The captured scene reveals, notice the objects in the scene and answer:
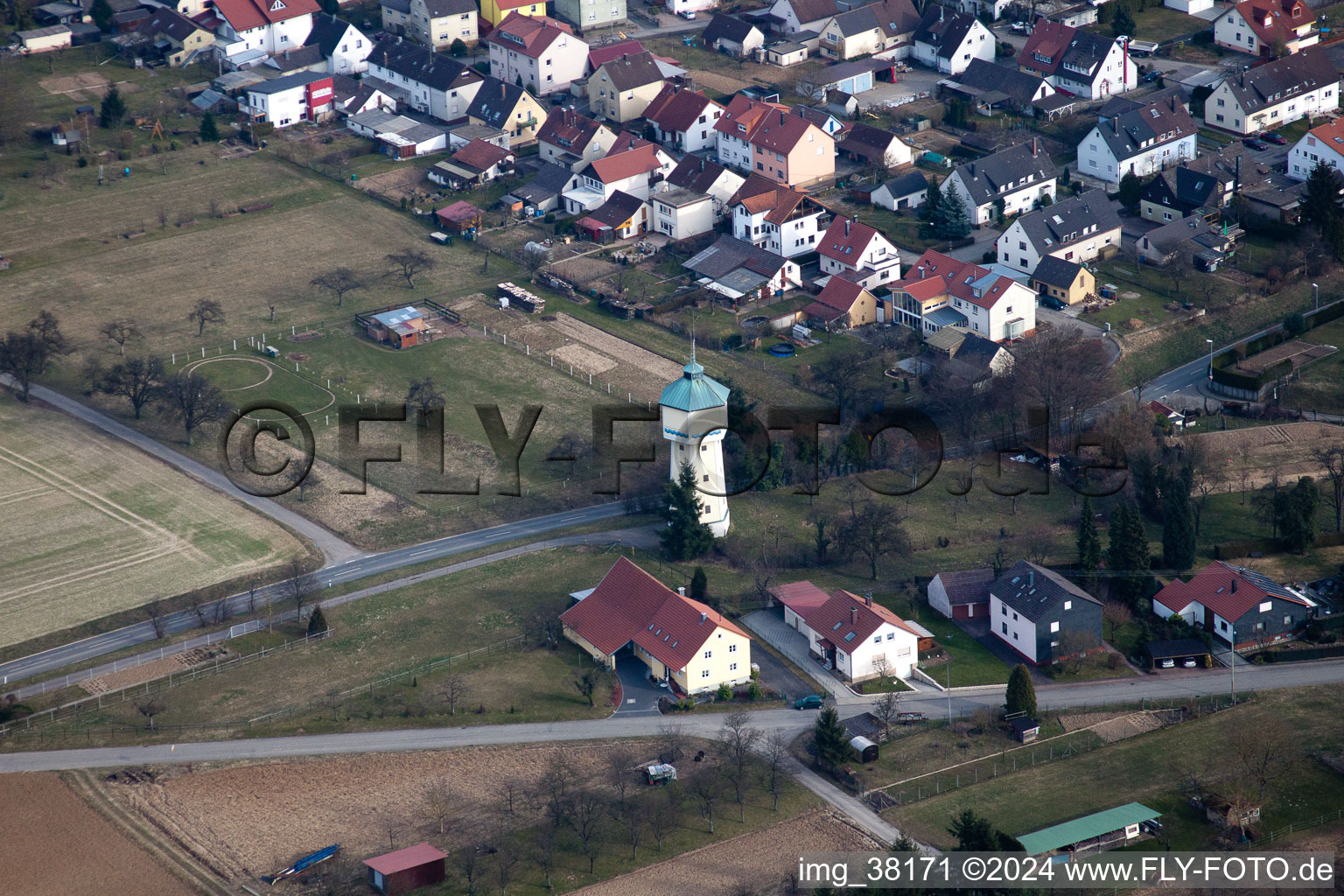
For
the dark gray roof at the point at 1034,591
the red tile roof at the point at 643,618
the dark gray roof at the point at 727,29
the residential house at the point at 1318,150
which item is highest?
the dark gray roof at the point at 727,29

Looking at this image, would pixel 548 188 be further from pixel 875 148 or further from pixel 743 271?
pixel 875 148

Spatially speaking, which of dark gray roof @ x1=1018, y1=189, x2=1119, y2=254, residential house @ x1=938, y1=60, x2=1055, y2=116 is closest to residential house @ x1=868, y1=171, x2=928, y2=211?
dark gray roof @ x1=1018, y1=189, x2=1119, y2=254

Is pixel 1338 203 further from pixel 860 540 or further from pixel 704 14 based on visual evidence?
pixel 704 14

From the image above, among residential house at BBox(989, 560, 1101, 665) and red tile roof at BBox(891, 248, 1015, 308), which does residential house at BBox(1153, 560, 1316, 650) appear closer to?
residential house at BBox(989, 560, 1101, 665)

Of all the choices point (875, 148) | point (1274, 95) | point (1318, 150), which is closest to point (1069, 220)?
point (875, 148)

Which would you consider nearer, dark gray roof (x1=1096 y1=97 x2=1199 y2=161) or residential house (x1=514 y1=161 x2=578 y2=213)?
dark gray roof (x1=1096 y1=97 x2=1199 y2=161)

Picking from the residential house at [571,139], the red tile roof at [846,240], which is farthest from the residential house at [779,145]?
the red tile roof at [846,240]

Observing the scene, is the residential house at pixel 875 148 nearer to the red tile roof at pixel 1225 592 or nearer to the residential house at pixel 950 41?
the residential house at pixel 950 41
